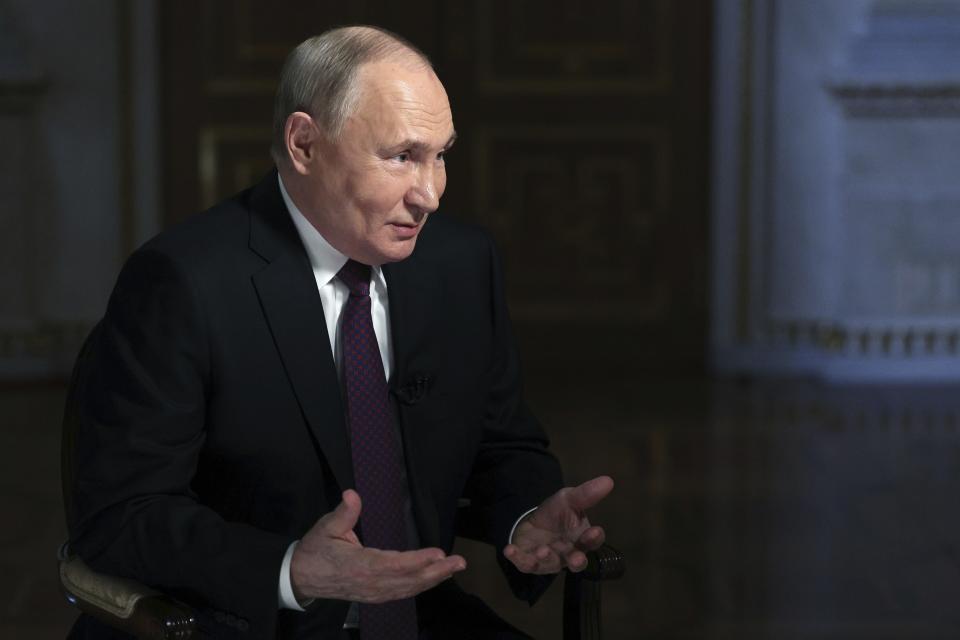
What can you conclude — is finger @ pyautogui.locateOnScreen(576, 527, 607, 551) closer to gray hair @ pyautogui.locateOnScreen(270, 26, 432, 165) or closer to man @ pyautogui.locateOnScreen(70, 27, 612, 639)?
man @ pyautogui.locateOnScreen(70, 27, 612, 639)

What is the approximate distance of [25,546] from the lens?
4242 mm

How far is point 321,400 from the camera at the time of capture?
73.9 inches

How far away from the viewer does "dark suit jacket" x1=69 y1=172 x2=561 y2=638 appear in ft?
5.77

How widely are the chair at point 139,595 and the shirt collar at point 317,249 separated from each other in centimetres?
29

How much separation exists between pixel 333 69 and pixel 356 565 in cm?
55

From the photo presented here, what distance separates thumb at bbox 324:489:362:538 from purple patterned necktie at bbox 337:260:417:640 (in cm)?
28

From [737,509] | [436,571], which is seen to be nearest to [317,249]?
[436,571]

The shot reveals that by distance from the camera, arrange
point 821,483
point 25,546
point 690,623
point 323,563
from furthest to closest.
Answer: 1. point 821,483
2. point 25,546
3. point 690,623
4. point 323,563

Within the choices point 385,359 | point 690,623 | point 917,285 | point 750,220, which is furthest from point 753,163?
point 385,359

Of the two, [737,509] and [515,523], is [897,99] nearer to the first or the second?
[737,509]

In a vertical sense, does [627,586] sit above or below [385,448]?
below

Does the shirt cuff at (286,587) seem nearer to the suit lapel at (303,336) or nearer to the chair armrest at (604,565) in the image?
the suit lapel at (303,336)

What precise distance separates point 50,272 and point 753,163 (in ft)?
9.84

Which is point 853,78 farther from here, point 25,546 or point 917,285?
point 25,546
